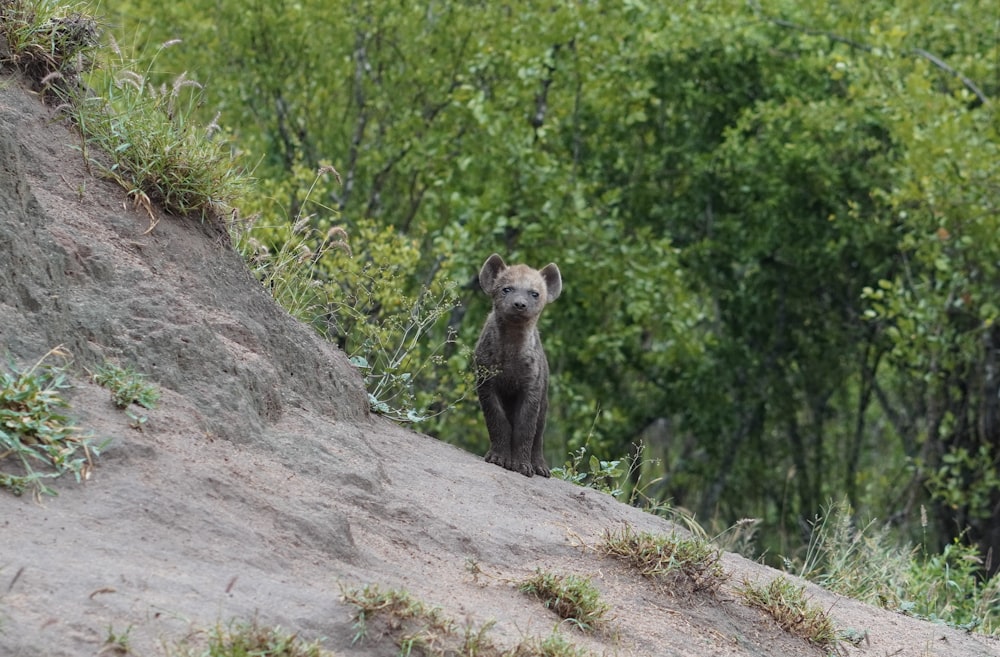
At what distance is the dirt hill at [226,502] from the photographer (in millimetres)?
4055

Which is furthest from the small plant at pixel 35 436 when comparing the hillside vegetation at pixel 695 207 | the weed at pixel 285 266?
the hillside vegetation at pixel 695 207

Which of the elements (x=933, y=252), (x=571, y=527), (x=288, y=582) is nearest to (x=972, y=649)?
(x=571, y=527)

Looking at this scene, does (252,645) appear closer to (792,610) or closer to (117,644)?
(117,644)

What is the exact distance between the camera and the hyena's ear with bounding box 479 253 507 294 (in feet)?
28.4

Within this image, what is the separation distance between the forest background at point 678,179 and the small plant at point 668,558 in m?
6.73

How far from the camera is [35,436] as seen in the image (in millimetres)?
4492

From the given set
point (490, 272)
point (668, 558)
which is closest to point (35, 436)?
point (668, 558)

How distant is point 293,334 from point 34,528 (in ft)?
7.38

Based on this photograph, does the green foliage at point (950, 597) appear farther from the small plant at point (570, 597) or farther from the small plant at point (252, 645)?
the small plant at point (252, 645)

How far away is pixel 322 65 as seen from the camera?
1500cm

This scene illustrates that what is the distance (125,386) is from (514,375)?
3.59 metres

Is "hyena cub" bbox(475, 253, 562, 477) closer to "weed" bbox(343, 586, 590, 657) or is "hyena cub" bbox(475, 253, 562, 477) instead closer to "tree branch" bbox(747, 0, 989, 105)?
"weed" bbox(343, 586, 590, 657)

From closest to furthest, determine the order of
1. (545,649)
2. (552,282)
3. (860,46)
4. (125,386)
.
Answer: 1. (545,649)
2. (125,386)
3. (552,282)
4. (860,46)

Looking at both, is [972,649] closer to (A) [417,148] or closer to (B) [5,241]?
(B) [5,241]
